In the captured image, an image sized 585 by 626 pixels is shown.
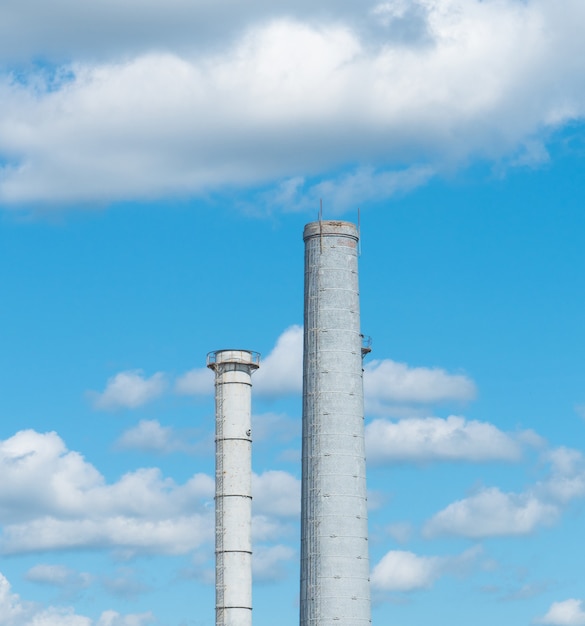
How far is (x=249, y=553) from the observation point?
10656cm

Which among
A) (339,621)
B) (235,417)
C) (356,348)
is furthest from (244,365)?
(339,621)

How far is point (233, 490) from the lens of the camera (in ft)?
349

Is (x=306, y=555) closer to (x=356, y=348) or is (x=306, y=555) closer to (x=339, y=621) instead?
(x=339, y=621)

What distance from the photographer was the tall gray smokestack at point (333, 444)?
97.6 metres

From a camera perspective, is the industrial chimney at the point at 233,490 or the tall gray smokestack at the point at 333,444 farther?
the industrial chimney at the point at 233,490

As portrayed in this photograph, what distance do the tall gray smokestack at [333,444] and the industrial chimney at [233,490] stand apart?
7714 mm

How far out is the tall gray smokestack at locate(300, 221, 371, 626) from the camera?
97625 mm

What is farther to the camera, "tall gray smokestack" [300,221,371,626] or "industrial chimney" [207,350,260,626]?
"industrial chimney" [207,350,260,626]

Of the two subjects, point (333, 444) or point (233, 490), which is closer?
point (333, 444)

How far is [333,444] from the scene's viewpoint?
324ft

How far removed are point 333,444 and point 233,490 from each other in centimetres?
1054

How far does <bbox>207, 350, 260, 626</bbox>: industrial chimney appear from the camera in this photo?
105 m

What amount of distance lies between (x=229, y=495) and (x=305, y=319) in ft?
44.0

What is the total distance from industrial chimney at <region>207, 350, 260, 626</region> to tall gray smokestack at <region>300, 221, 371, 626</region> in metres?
7.71
